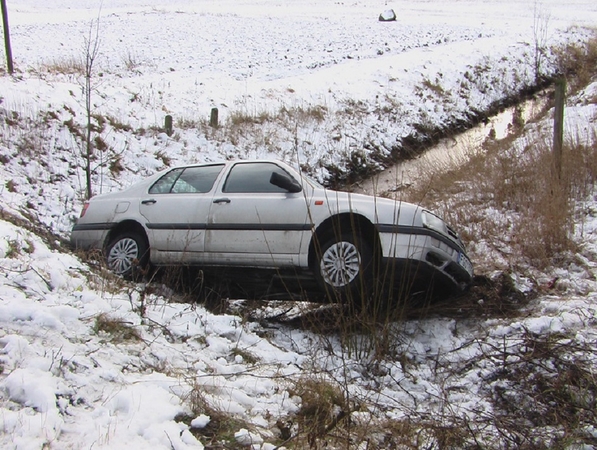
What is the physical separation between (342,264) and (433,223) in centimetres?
108

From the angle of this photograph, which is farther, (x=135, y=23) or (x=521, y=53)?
(x=135, y=23)

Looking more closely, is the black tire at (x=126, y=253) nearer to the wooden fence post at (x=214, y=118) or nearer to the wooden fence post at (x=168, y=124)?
the wooden fence post at (x=168, y=124)

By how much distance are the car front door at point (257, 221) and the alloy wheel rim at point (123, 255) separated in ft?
3.49

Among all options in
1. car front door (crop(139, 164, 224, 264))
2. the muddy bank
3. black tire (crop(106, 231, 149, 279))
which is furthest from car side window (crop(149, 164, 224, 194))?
the muddy bank

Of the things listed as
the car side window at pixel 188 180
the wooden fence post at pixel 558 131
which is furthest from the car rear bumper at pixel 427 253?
the wooden fence post at pixel 558 131

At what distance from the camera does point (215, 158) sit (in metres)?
13.5

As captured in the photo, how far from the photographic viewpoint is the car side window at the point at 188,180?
6762 mm

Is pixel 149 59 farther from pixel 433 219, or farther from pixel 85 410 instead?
pixel 85 410

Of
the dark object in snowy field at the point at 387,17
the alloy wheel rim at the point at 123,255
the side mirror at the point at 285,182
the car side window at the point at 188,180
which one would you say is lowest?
the alloy wheel rim at the point at 123,255

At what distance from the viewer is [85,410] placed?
11.2 ft

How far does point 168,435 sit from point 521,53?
71.9 feet

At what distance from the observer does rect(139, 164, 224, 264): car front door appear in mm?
6455

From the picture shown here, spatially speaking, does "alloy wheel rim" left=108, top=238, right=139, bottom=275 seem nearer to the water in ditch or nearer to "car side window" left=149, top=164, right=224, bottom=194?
"car side window" left=149, top=164, right=224, bottom=194

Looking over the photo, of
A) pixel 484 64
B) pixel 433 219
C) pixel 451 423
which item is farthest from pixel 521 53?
pixel 451 423
